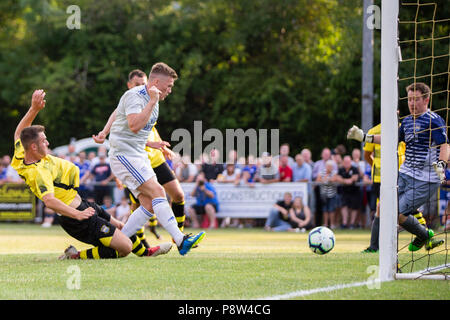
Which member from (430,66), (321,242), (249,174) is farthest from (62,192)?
(430,66)

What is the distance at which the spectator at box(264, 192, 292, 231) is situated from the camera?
18531mm

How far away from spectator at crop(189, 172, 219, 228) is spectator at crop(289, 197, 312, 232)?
2254 millimetres

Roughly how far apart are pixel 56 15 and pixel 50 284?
95.3 feet

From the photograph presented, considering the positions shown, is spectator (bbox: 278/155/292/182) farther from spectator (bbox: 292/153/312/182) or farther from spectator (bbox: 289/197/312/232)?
spectator (bbox: 289/197/312/232)

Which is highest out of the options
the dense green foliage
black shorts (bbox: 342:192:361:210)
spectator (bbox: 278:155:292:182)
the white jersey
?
the dense green foliage

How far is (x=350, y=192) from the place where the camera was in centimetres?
1859

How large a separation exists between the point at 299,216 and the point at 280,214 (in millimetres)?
596

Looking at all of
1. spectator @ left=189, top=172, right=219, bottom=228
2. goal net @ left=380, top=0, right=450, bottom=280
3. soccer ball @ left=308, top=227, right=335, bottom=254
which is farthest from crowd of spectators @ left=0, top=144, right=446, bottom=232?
soccer ball @ left=308, top=227, right=335, bottom=254

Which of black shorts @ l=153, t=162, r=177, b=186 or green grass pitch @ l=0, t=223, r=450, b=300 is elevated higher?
black shorts @ l=153, t=162, r=177, b=186

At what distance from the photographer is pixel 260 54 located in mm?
33969

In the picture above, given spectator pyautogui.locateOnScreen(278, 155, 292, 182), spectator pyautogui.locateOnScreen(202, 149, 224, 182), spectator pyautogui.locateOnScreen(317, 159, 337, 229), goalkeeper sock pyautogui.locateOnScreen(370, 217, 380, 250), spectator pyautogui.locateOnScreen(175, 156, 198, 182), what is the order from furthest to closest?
spectator pyautogui.locateOnScreen(175, 156, 198, 182) → spectator pyautogui.locateOnScreen(202, 149, 224, 182) → spectator pyautogui.locateOnScreen(278, 155, 292, 182) → spectator pyautogui.locateOnScreen(317, 159, 337, 229) → goalkeeper sock pyautogui.locateOnScreen(370, 217, 380, 250)

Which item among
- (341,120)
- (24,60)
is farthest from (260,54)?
(24,60)
